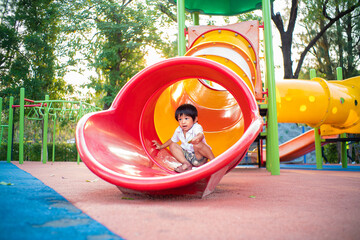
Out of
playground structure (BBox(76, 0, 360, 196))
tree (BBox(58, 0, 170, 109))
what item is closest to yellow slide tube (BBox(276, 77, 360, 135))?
playground structure (BBox(76, 0, 360, 196))

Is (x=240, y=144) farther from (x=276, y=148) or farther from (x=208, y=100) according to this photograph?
(x=276, y=148)

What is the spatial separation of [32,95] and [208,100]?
8906mm

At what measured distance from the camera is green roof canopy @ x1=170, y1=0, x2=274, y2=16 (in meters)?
5.05

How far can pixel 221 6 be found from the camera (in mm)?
5227

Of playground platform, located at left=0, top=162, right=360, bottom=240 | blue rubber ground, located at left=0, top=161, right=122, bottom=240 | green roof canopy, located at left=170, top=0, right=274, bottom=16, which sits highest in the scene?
green roof canopy, located at left=170, top=0, right=274, bottom=16

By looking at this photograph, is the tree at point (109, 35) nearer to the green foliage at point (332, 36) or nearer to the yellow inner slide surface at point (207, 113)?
the green foliage at point (332, 36)

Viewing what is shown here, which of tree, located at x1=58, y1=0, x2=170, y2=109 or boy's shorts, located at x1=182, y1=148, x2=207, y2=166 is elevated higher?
tree, located at x1=58, y1=0, x2=170, y2=109

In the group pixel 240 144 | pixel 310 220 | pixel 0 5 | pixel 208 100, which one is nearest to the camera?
pixel 310 220

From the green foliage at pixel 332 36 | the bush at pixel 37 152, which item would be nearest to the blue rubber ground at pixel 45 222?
the bush at pixel 37 152

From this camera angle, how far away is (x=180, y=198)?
1885 millimetres

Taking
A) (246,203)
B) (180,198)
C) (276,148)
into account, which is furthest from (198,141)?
(276,148)

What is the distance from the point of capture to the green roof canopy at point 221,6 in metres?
5.05

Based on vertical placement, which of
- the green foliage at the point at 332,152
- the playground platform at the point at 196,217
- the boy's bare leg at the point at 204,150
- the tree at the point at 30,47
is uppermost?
the tree at the point at 30,47

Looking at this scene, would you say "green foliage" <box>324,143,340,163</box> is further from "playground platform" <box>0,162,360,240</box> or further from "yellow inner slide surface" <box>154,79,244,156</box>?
"playground platform" <box>0,162,360,240</box>
